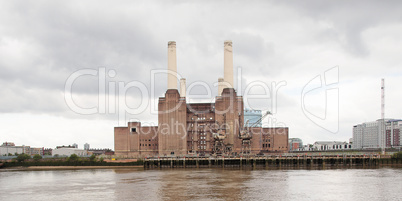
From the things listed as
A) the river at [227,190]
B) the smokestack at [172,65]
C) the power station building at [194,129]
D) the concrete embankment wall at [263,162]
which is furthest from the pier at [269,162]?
the river at [227,190]

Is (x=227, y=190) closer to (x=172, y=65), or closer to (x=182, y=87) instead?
(x=172, y=65)

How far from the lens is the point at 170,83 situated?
405 ft

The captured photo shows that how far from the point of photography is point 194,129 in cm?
12688

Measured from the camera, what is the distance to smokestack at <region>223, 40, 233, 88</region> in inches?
4749

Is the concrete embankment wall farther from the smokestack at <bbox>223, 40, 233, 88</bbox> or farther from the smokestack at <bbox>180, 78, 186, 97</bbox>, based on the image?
the smokestack at <bbox>180, 78, 186, 97</bbox>

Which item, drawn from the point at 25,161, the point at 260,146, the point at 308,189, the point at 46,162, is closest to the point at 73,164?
the point at 46,162

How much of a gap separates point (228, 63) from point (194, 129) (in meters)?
23.0

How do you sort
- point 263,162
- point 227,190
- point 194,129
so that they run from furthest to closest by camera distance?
point 194,129
point 263,162
point 227,190

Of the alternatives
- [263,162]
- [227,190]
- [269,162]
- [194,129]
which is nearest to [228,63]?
[194,129]

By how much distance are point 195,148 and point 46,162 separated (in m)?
44.4

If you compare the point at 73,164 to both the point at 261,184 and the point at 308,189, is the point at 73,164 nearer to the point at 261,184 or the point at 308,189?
the point at 261,184

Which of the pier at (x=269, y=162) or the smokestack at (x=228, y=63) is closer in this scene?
the pier at (x=269, y=162)

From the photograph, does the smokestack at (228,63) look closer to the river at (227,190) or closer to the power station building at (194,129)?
the power station building at (194,129)

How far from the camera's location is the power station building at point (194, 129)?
4796 inches
